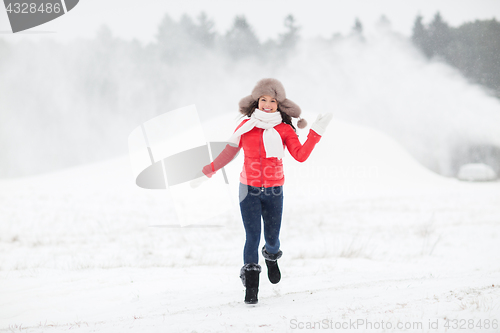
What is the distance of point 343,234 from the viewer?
23.7 ft

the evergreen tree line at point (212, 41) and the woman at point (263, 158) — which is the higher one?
the evergreen tree line at point (212, 41)

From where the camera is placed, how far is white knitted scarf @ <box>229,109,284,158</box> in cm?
275

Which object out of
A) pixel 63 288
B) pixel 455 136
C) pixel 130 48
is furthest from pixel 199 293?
pixel 130 48

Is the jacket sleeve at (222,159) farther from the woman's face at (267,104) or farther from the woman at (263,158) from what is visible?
the woman's face at (267,104)

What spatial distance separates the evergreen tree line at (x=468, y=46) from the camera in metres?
23.6

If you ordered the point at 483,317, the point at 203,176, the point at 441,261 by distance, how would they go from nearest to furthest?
the point at 483,317, the point at 203,176, the point at 441,261

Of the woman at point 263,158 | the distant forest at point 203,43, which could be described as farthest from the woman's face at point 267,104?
the distant forest at point 203,43

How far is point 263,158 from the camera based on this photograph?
2.83 meters

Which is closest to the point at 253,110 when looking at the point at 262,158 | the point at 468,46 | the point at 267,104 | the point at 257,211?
the point at 267,104

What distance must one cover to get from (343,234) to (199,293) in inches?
172

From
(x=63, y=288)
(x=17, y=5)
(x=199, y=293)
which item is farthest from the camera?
(x=17, y=5)

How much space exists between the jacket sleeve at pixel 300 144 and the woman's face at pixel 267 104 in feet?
0.73

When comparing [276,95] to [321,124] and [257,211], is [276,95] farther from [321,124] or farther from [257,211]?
[257,211]

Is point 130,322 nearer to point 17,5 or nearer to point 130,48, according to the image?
point 17,5
